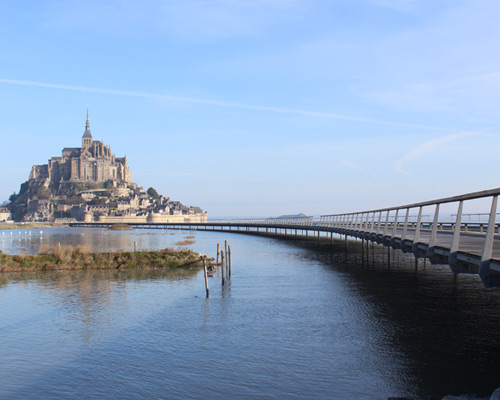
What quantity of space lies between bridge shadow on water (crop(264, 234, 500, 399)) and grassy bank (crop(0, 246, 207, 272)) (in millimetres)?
15292

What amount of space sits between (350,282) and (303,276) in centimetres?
519

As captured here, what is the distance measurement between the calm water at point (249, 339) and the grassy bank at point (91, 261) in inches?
270

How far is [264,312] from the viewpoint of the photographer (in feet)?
86.7

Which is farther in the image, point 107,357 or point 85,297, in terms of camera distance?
point 85,297

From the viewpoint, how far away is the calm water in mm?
15961

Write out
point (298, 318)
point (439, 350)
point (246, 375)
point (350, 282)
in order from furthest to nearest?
point (350, 282), point (298, 318), point (439, 350), point (246, 375)

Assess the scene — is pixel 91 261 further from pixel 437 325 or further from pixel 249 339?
pixel 437 325

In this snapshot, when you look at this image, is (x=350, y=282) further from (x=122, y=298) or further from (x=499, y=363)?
(x=499, y=363)

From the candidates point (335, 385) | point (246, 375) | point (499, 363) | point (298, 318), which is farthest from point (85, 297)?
point (499, 363)

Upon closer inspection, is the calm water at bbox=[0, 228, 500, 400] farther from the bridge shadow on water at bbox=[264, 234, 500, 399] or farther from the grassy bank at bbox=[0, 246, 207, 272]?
the grassy bank at bbox=[0, 246, 207, 272]

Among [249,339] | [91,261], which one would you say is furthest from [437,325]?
[91,261]

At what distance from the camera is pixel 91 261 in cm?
4447

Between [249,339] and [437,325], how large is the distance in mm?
8298

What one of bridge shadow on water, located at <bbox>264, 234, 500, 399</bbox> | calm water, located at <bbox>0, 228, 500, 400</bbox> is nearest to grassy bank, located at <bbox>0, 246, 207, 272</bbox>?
calm water, located at <bbox>0, 228, 500, 400</bbox>
